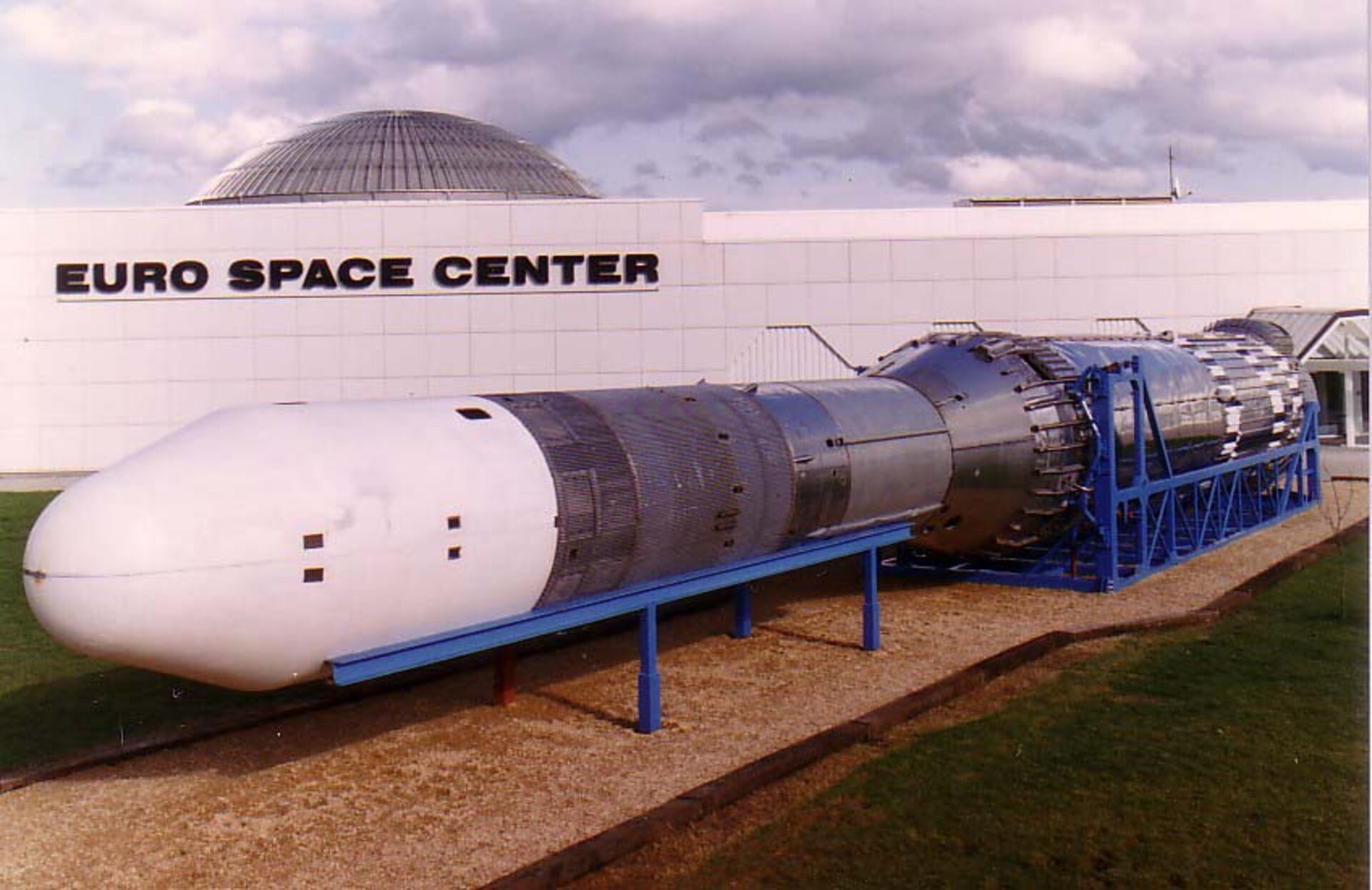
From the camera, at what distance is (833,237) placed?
107ft

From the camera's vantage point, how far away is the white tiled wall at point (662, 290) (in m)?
32.4

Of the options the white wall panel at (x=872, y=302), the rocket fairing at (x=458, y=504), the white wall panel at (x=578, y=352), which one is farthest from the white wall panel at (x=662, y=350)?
the rocket fairing at (x=458, y=504)


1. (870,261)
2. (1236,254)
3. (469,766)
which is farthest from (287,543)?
(1236,254)

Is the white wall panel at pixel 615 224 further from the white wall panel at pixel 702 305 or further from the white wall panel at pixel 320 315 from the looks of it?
the white wall panel at pixel 320 315

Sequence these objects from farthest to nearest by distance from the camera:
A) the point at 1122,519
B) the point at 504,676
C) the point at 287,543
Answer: the point at 1122,519 < the point at 504,676 < the point at 287,543

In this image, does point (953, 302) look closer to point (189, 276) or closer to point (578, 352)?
point (578, 352)

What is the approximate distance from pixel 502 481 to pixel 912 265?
1004 inches

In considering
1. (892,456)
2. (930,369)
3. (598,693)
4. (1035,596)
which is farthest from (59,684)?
(1035,596)

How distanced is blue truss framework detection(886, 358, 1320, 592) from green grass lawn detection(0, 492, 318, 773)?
8957 mm

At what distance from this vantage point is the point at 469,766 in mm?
9023

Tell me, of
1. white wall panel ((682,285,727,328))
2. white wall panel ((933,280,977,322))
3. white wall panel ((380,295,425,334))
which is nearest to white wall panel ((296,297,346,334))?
white wall panel ((380,295,425,334))

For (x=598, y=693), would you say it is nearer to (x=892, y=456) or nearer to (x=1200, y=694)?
(x=892, y=456)

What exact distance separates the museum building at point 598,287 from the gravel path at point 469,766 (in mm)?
19464

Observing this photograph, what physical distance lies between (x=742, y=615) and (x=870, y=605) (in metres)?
1.58
